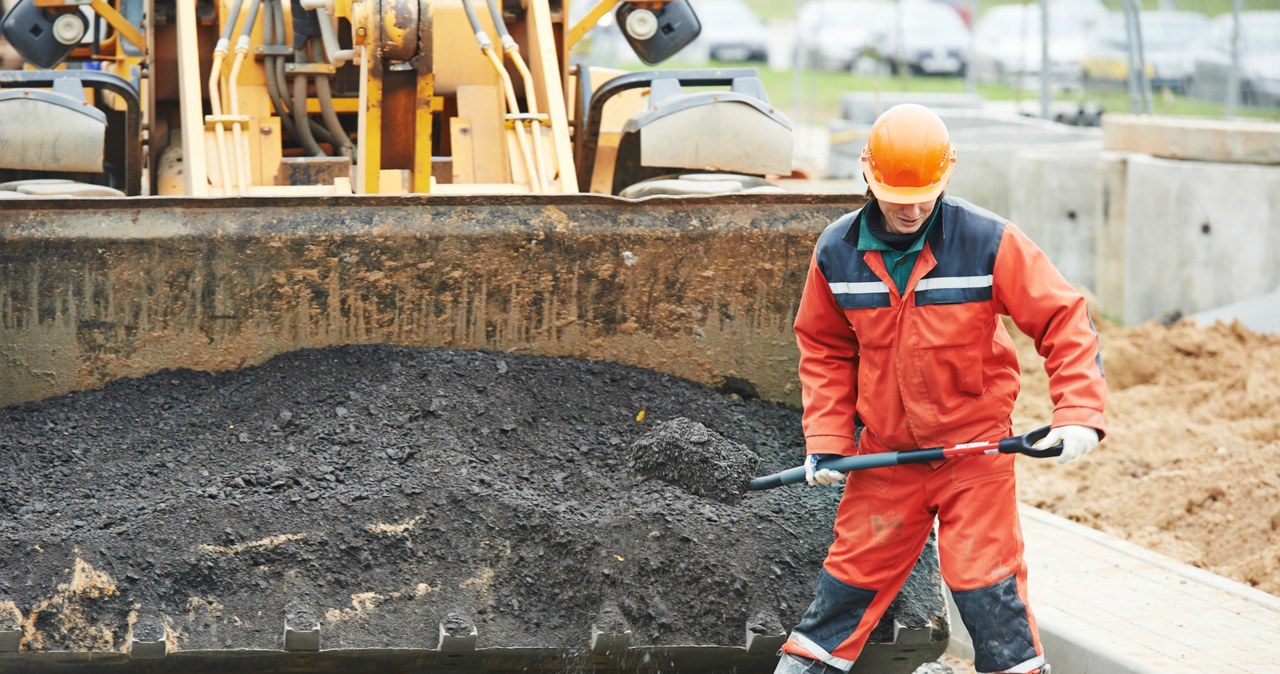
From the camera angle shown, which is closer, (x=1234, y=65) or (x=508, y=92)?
(x=508, y=92)

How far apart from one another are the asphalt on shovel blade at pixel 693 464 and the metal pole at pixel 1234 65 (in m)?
8.43

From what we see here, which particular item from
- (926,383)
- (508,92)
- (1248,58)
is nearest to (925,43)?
(1248,58)

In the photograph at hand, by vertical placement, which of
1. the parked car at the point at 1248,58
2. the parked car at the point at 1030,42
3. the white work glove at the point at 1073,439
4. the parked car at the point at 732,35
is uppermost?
the parked car at the point at 732,35

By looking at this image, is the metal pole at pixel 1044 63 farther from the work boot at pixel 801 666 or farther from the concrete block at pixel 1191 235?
the work boot at pixel 801 666

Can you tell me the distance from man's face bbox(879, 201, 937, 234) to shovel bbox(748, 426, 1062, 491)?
0.56 meters

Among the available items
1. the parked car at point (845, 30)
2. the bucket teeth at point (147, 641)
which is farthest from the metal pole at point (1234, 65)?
the parked car at point (845, 30)

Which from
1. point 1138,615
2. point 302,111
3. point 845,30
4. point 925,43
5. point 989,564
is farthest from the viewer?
point 845,30

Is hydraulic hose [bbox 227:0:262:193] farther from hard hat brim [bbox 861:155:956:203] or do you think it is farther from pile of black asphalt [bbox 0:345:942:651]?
hard hat brim [bbox 861:155:956:203]

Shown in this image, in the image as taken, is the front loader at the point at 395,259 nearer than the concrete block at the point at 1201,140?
Yes

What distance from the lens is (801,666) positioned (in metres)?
3.99

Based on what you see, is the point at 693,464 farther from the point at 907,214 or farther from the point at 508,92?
the point at 508,92

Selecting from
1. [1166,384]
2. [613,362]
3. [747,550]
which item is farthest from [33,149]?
A: [1166,384]

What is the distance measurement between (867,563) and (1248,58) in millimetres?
9348

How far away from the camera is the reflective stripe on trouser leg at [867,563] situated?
3.97 meters
